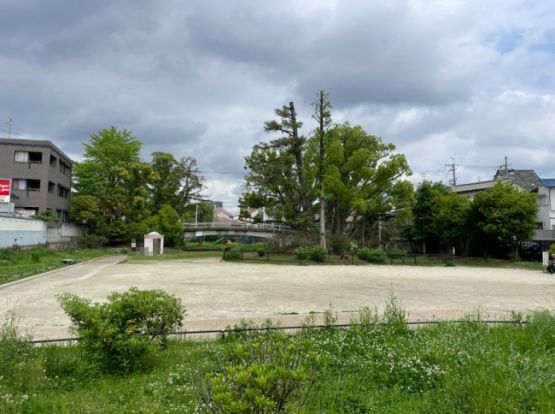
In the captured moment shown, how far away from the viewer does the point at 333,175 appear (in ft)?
109

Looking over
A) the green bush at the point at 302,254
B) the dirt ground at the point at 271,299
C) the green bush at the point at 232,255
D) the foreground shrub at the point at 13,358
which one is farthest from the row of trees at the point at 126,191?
the foreground shrub at the point at 13,358

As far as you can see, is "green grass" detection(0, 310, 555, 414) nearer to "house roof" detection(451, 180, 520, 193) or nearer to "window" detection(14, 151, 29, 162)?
"window" detection(14, 151, 29, 162)

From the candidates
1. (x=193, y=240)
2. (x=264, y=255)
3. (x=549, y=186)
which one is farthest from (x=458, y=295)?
(x=193, y=240)

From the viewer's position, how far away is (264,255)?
100ft

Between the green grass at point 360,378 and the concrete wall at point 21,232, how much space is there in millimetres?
23472

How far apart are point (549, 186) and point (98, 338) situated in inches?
1632

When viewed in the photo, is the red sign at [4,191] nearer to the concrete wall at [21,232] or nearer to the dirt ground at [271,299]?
the concrete wall at [21,232]

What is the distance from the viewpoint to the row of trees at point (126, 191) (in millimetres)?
38656

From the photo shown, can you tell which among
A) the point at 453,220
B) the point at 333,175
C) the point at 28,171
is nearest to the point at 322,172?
the point at 333,175

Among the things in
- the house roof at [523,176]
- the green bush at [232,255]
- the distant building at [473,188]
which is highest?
the house roof at [523,176]

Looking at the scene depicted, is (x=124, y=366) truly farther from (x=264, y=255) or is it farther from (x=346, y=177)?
(x=346, y=177)

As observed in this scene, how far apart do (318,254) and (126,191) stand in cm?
2424

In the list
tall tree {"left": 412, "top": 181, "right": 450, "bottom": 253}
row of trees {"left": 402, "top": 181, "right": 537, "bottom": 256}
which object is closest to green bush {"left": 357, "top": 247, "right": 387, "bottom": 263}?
row of trees {"left": 402, "top": 181, "right": 537, "bottom": 256}

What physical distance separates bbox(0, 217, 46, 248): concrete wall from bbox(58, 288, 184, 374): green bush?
78.1 ft
